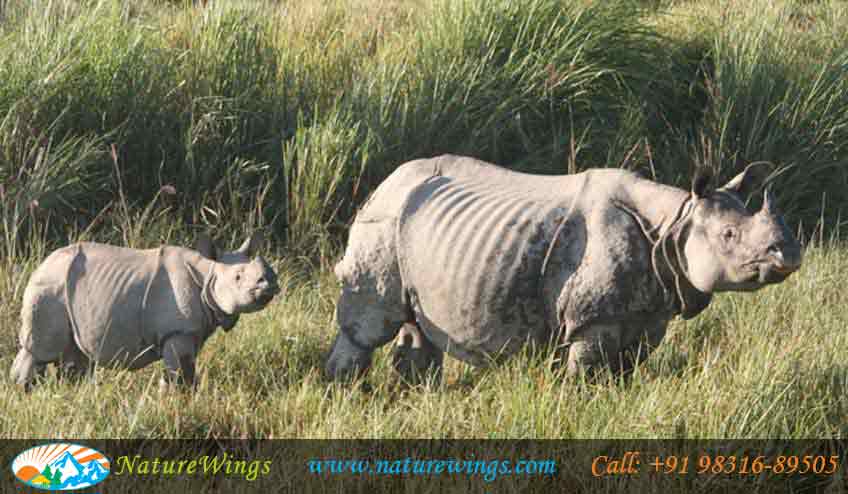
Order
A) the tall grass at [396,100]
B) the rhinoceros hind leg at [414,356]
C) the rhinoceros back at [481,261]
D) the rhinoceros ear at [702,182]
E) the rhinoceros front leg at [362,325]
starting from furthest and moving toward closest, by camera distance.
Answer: the tall grass at [396,100] < the rhinoceros hind leg at [414,356] < the rhinoceros front leg at [362,325] < the rhinoceros back at [481,261] < the rhinoceros ear at [702,182]

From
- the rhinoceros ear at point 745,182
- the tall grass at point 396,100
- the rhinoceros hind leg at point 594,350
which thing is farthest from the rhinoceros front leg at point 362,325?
the tall grass at point 396,100

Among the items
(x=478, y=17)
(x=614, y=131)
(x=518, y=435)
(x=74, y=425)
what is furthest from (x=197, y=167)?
(x=518, y=435)

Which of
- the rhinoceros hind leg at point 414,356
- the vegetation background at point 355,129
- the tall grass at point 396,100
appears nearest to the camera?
the rhinoceros hind leg at point 414,356

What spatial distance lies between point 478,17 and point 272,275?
398 centimetres

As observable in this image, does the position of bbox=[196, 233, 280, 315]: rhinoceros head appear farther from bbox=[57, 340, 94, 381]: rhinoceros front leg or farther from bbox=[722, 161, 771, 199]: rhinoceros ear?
bbox=[722, 161, 771, 199]: rhinoceros ear

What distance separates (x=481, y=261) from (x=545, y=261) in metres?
0.27

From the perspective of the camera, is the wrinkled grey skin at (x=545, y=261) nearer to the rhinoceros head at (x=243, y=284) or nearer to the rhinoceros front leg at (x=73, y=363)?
the rhinoceros head at (x=243, y=284)

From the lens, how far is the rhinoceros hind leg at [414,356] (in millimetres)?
5207

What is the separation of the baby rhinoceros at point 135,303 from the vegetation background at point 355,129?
181 mm

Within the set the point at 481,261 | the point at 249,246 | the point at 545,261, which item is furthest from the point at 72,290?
the point at 545,261

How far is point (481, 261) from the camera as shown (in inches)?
189

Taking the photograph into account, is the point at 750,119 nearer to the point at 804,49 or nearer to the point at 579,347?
the point at 804,49

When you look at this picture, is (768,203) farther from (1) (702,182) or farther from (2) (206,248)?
(2) (206,248)

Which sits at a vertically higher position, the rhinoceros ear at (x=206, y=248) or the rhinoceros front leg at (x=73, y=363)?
the rhinoceros ear at (x=206, y=248)
